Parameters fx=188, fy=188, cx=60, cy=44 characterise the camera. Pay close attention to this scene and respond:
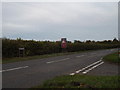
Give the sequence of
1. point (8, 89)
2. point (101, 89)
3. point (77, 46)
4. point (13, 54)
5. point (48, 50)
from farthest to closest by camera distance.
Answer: point (77, 46) → point (48, 50) → point (13, 54) → point (8, 89) → point (101, 89)

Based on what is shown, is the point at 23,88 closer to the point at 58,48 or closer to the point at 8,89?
the point at 8,89

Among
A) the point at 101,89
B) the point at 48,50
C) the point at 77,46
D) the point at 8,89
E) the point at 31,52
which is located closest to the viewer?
the point at 101,89

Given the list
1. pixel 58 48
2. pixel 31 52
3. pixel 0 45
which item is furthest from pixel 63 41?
pixel 0 45

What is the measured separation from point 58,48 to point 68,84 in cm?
3000

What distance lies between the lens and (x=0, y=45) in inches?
829

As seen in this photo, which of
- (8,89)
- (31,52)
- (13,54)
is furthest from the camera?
(31,52)

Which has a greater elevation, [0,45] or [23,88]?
[0,45]

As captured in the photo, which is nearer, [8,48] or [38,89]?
[38,89]

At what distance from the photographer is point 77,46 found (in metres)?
46.0

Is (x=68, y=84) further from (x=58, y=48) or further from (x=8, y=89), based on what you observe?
(x=58, y=48)

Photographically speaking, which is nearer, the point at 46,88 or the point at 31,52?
the point at 46,88

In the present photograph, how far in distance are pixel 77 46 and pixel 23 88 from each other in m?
40.0

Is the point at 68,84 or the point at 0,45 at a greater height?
the point at 0,45

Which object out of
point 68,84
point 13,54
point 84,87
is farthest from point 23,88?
point 13,54
